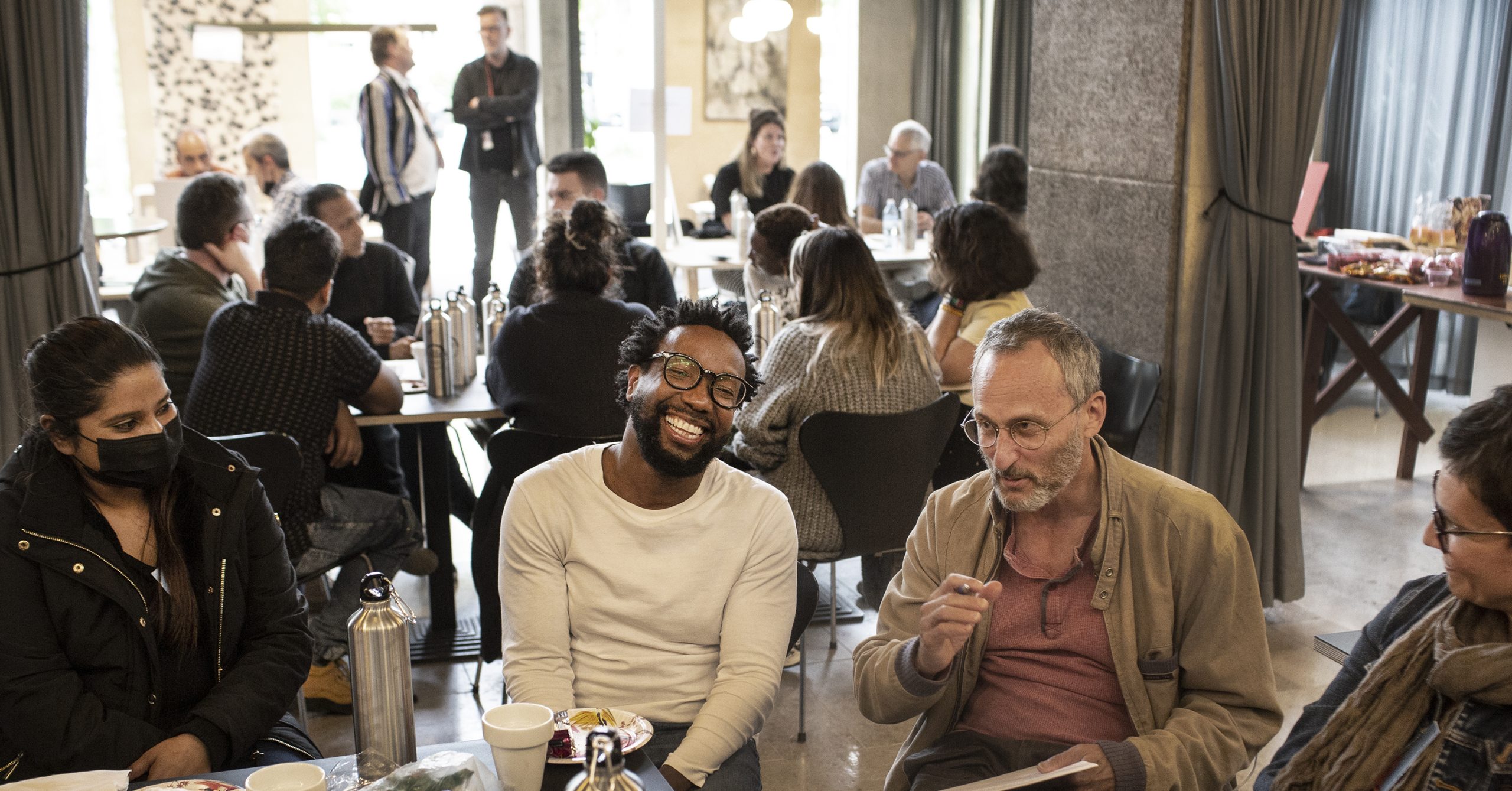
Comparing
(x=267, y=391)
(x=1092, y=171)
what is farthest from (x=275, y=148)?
(x=1092, y=171)

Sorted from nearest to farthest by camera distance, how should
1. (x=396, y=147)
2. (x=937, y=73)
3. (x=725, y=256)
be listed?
(x=725, y=256)
(x=396, y=147)
(x=937, y=73)

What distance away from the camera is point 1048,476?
1883mm

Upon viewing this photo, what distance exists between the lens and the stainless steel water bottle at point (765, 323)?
13.8 feet

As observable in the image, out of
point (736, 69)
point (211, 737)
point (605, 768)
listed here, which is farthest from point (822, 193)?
point (605, 768)

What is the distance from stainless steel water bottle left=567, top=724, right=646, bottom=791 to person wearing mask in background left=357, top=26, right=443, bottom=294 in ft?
18.7

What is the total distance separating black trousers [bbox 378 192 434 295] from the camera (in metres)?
7.07

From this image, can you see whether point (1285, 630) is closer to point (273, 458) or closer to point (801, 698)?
point (801, 698)

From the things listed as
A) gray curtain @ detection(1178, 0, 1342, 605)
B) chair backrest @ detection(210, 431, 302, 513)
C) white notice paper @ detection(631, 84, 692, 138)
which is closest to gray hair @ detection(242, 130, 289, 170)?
white notice paper @ detection(631, 84, 692, 138)

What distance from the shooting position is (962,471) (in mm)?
3684

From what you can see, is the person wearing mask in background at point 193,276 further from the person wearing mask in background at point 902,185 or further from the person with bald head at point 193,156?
the person wearing mask in background at point 902,185

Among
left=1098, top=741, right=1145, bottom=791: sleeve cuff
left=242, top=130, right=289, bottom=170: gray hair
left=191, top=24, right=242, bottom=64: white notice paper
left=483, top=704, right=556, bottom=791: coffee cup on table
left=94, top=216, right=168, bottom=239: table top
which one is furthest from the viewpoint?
left=191, top=24, right=242, bottom=64: white notice paper

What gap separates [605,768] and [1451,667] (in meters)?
1.12

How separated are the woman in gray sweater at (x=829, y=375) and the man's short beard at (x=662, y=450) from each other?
1.14m

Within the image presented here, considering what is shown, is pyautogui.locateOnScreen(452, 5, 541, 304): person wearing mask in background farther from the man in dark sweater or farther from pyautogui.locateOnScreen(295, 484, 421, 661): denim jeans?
pyautogui.locateOnScreen(295, 484, 421, 661): denim jeans
